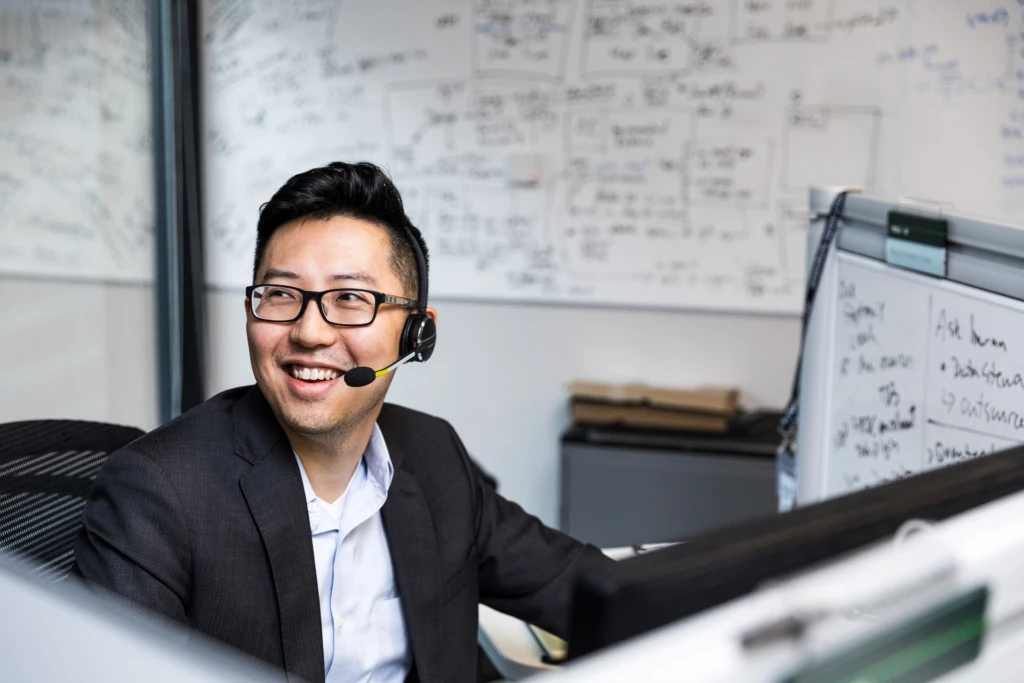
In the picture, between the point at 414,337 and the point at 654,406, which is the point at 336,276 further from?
the point at 654,406

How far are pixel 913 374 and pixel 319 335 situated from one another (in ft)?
2.63

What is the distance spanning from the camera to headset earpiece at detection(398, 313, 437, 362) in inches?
53.9

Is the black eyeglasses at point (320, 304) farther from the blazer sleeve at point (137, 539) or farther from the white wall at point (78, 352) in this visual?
the white wall at point (78, 352)

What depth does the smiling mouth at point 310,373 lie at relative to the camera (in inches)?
51.4

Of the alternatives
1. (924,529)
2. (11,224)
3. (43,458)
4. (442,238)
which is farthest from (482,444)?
(924,529)

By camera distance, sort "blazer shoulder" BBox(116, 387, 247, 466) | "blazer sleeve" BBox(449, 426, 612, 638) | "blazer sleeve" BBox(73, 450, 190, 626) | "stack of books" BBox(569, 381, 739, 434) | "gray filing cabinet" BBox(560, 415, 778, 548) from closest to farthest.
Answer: "blazer sleeve" BBox(73, 450, 190, 626) < "blazer shoulder" BBox(116, 387, 247, 466) < "blazer sleeve" BBox(449, 426, 612, 638) < "gray filing cabinet" BBox(560, 415, 778, 548) < "stack of books" BBox(569, 381, 739, 434)

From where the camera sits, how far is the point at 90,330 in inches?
141

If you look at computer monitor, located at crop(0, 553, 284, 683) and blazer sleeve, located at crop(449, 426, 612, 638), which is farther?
blazer sleeve, located at crop(449, 426, 612, 638)

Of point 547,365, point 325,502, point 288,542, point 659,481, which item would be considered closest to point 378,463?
point 325,502

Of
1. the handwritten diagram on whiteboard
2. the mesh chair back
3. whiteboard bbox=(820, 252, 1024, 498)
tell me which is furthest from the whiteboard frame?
the handwritten diagram on whiteboard

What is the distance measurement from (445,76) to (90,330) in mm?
1456

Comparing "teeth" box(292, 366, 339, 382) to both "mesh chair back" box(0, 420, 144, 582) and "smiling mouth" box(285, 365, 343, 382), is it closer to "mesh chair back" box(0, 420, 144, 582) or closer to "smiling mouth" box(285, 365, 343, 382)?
"smiling mouth" box(285, 365, 343, 382)

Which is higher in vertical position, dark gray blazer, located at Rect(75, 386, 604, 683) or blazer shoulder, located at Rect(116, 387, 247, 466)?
blazer shoulder, located at Rect(116, 387, 247, 466)

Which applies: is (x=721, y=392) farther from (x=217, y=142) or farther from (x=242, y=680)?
(x=242, y=680)
